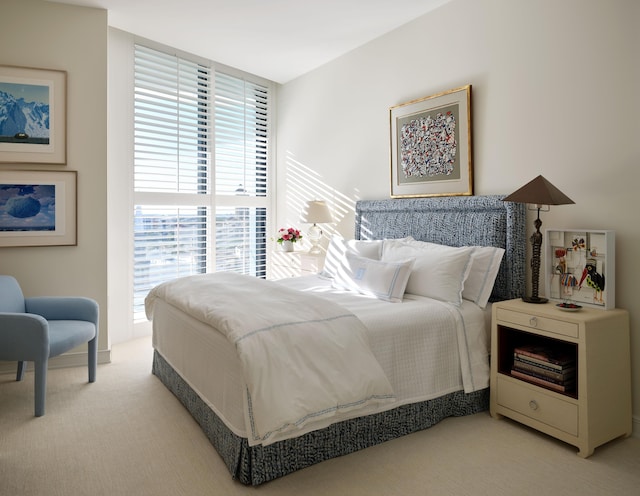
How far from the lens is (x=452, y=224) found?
332 cm

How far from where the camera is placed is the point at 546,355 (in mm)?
2471

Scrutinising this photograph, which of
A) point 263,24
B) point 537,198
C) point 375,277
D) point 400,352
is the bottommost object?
point 400,352

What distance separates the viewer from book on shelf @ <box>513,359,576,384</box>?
93.3 inches

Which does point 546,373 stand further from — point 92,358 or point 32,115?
point 32,115

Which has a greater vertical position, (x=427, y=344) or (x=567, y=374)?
(x=427, y=344)

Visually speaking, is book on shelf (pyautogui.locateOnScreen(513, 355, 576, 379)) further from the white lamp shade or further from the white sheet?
the white lamp shade

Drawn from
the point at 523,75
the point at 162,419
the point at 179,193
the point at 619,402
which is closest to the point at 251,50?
the point at 179,193

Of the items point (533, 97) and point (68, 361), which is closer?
point (533, 97)

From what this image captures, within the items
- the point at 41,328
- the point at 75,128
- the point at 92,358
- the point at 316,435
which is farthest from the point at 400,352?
the point at 75,128

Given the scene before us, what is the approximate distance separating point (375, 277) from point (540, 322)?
104 centimetres

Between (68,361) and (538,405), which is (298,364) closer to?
(538,405)

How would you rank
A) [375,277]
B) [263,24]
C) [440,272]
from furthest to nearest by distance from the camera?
[263,24]
[375,277]
[440,272]

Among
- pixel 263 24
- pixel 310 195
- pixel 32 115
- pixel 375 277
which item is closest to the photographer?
pixel 375 277

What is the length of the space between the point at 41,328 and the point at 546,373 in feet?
9.55
